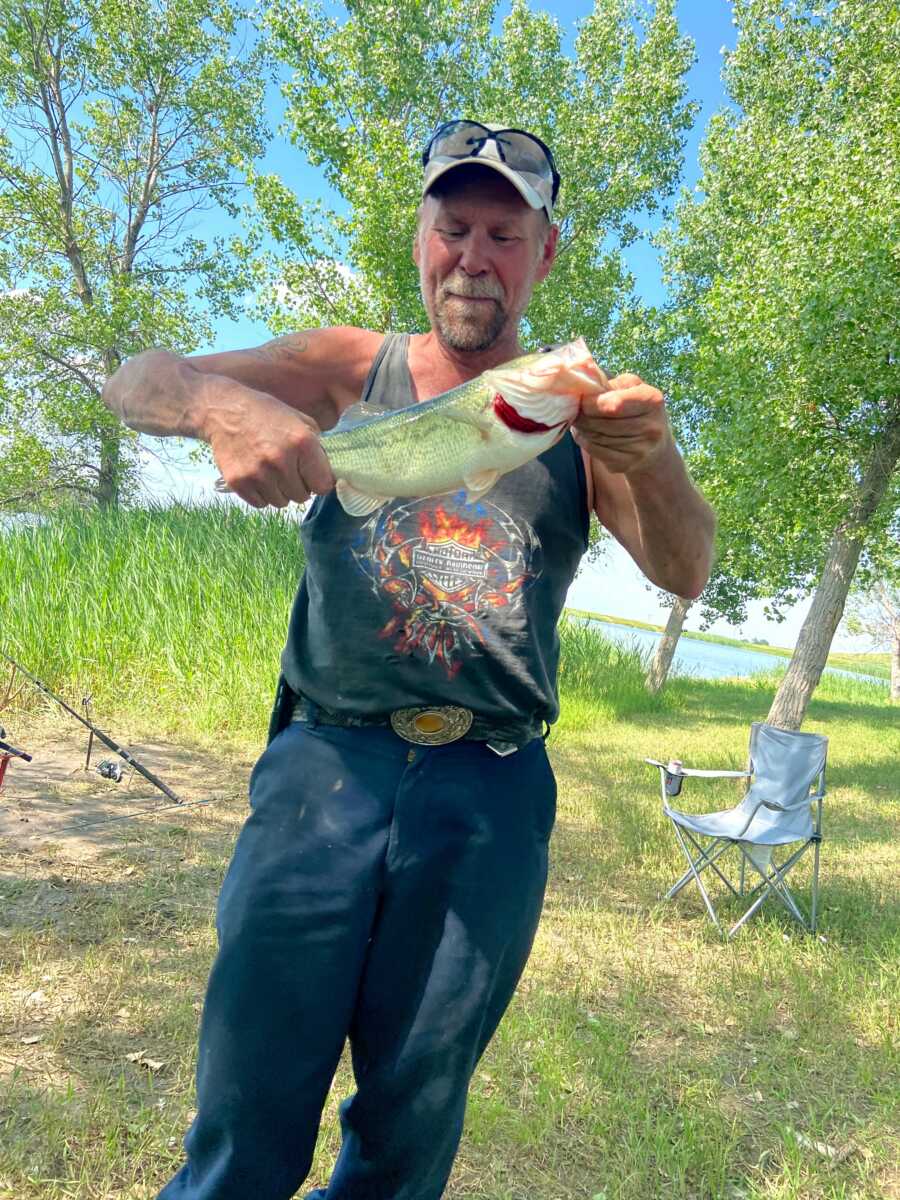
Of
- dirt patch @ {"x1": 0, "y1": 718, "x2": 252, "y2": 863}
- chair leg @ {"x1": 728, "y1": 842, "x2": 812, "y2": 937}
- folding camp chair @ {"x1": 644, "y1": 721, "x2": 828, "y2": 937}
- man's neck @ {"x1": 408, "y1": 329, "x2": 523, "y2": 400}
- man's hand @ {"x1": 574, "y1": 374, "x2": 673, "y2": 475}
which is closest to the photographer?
man's hand @ {"x1": 574, "y1": 374, "x2": 673, "y2": 475}

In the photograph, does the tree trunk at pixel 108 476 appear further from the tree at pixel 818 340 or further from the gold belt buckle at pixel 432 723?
the gold belt buckle at pixel 432 723

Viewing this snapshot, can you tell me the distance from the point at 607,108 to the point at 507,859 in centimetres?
2264

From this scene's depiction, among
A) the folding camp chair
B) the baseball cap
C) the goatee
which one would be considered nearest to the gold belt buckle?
the goatee

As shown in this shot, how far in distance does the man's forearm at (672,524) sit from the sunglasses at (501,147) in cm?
89

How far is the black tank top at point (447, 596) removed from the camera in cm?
208

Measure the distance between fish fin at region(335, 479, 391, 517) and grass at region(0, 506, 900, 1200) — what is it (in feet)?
9.23

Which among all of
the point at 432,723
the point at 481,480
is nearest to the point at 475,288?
the point at 481,480

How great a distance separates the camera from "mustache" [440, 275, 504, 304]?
217cm

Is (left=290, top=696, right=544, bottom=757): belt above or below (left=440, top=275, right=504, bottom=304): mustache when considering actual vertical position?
below

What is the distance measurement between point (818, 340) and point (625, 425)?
10.3 metres

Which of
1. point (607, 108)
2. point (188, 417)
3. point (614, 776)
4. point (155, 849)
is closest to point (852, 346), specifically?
point (614, 776)

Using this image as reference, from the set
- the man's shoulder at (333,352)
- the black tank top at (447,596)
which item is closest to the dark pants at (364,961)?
the black tank top at (447,596)

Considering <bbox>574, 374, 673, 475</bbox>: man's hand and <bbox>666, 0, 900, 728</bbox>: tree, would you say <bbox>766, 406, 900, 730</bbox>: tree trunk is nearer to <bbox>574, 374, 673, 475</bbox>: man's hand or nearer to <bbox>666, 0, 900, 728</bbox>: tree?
<bbox>666, 0, 900, 728</bbox>: tree

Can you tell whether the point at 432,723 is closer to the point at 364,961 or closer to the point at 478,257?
the point at 364,961
